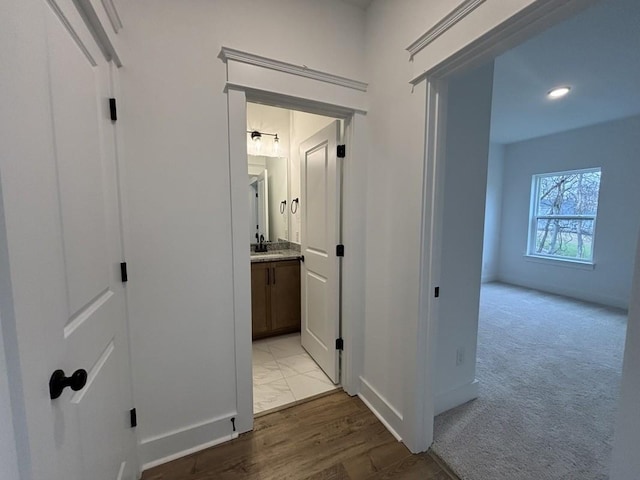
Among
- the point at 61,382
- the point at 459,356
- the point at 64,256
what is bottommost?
the point at 459,356

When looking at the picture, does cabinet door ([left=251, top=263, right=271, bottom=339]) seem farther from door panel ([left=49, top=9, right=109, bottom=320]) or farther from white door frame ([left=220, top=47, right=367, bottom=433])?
door panel ([left=49, top=9, right=109, bottom=320])

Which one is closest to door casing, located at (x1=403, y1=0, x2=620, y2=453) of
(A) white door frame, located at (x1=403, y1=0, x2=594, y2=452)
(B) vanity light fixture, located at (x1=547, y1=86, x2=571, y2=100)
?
(A) white door frame, located at (x1=403, y1=0, x2=594, y2=452)

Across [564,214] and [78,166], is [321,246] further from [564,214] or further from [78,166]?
[564,214]

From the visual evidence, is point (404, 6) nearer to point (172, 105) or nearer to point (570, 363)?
point (172, 105)

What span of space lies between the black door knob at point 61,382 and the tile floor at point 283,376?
4.73 feet

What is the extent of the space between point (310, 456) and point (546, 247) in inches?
218

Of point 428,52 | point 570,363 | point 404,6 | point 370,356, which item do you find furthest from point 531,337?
point 404,6

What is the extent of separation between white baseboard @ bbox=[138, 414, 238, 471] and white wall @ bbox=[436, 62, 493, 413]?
1.43 meters

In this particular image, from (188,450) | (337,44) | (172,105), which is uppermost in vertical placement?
(337,44)

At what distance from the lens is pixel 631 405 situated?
74 cm

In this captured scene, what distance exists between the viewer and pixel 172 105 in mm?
1410

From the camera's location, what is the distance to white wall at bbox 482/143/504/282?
17.4 feet

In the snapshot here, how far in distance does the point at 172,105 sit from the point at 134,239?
73 centimetres

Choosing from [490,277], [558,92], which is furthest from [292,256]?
[490,277]
